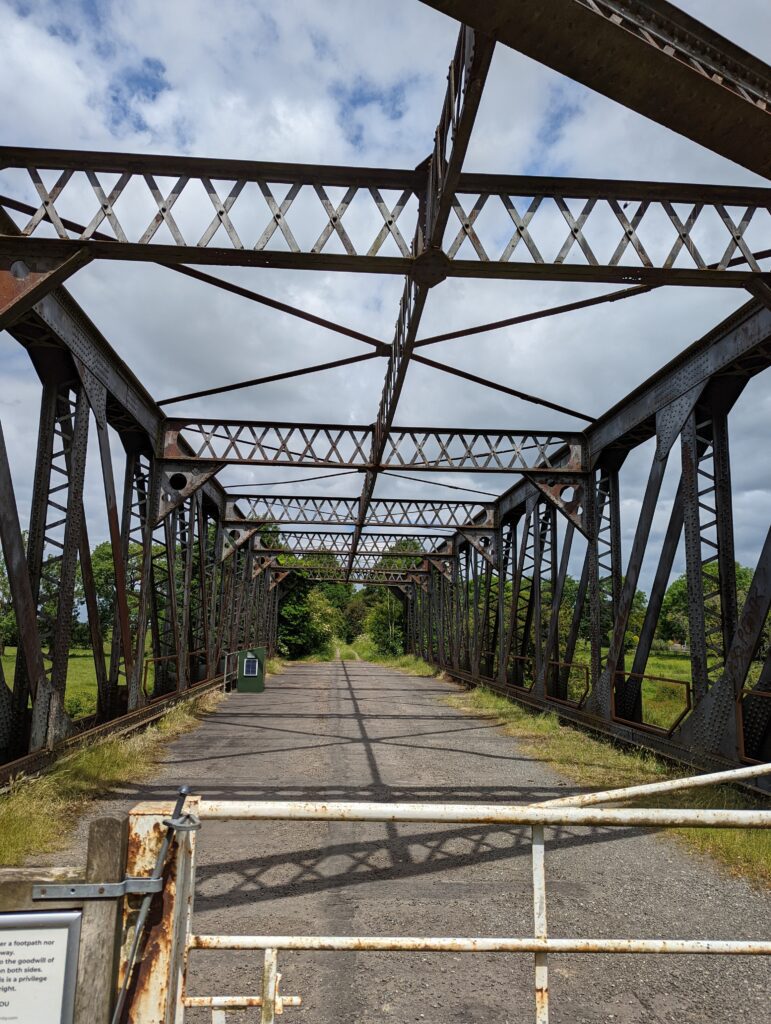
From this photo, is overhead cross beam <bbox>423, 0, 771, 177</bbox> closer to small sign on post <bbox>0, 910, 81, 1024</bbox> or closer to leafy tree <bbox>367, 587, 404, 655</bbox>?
small sign on post <bbox>0, 910, 81, 1024</bbox>

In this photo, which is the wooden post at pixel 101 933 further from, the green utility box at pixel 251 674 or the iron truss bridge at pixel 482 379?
the green utility box at pixel 251 674

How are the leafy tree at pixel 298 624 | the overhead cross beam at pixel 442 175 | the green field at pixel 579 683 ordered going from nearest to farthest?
the overhead cross beam at pixel 442 175, the green field at pixel 579 683, the leafy tree at pixel 298 624

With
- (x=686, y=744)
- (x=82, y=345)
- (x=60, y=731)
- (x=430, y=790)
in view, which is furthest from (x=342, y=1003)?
(x=82, y=345)

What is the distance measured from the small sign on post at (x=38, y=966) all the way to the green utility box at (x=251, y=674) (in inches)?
834

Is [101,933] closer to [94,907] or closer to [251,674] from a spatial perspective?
[94,907]

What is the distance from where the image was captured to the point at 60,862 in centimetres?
555

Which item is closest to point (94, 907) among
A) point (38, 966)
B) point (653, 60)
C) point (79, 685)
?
point (38, 966)

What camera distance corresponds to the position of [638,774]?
9.20 m

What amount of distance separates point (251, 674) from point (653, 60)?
21.3 m

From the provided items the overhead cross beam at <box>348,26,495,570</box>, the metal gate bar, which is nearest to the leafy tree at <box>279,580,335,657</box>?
the overhead cross beam at <box>348,26,495,570</box>

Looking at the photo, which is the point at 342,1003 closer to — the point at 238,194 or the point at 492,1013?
the point at 492,1013

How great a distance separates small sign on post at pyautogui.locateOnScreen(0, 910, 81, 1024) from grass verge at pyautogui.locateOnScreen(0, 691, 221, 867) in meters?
3.99

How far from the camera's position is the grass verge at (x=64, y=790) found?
5914mm

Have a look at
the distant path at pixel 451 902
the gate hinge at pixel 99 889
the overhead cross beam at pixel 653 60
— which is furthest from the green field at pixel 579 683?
the gate hinge at pixel 99 889
